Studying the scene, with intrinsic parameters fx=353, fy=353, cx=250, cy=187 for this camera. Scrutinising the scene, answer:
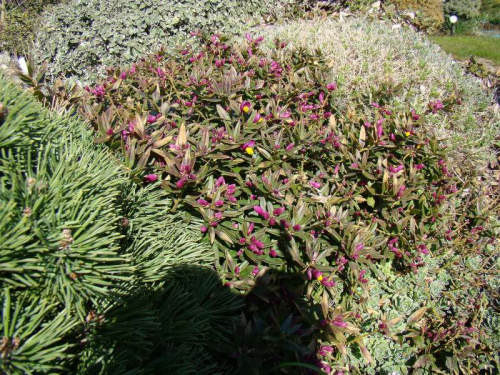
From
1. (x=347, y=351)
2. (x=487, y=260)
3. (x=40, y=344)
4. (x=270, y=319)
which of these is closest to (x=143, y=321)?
(x=40, y=344)

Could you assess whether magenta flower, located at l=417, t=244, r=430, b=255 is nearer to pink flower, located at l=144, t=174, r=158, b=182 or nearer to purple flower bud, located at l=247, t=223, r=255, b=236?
purple flower bud, located at l=247, t=223, r=255, b=236

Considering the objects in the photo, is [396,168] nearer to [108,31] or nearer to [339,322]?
[339,322]

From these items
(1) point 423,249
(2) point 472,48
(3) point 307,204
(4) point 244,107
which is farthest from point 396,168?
(2) point 472,48

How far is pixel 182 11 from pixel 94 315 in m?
4.43

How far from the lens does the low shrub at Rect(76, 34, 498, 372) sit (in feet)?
6.16

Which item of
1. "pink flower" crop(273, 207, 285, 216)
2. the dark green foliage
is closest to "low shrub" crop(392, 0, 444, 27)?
the dark green foliage

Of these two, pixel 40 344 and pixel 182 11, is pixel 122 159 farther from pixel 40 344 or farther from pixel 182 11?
pixel 182 11

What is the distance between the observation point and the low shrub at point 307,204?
1.88 meters

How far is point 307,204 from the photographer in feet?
7.10

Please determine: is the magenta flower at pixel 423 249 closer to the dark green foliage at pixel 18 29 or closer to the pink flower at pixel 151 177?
the pink flower at pixel 151 177

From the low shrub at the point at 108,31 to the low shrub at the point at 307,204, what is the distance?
6.27 feet

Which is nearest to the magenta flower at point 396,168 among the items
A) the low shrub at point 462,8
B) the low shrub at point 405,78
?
the low shrub at point 405,78

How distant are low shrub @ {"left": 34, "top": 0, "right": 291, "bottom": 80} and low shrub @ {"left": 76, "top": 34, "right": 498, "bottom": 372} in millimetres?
1910

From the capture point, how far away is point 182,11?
462cm
